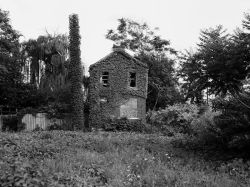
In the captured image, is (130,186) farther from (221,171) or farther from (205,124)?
(205,124)

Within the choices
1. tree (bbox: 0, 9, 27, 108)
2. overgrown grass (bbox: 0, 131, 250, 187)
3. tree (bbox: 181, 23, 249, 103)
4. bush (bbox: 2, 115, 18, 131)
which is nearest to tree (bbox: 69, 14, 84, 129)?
bush (bbox: 2, 115, 18, 131)

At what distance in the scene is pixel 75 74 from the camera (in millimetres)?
35906

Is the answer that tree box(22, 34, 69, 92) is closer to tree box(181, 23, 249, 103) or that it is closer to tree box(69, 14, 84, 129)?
tree box(69, 14, 84, 129)

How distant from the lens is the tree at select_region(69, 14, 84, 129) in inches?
1390

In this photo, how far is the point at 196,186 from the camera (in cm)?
922

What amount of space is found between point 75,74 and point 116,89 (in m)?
4.47

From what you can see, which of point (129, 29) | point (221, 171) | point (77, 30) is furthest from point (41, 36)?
point (221, 171)

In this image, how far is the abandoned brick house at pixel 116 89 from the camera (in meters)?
36.8

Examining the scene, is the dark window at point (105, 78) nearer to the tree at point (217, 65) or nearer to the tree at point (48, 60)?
the tree at point (48, 60)

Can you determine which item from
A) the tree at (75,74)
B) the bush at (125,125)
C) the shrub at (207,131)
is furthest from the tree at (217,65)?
the tree at (75,74)

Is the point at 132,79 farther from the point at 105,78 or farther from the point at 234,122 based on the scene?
the point at 234,122

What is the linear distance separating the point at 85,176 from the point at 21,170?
80.8 inches

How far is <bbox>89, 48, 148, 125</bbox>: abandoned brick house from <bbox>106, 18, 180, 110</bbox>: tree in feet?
28.2

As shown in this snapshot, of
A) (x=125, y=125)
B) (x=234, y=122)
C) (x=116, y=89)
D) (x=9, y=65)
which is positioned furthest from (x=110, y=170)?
(x=9, y=65)
